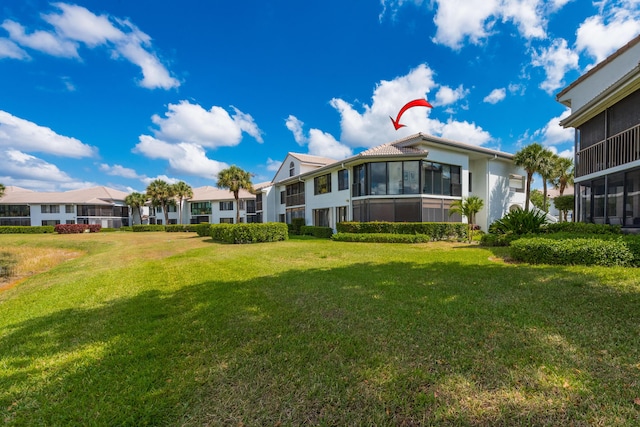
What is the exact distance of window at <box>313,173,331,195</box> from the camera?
24.4 m

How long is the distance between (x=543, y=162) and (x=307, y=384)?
2821cm

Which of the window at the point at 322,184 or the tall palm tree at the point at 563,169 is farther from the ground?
the tall palm tree at the point at 563,169

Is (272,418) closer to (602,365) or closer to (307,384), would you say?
(307,384)

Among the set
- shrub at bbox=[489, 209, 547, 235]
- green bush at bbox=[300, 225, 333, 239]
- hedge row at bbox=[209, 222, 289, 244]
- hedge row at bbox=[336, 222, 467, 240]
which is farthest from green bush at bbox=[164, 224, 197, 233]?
shrub at bbox=[489, 209, 547, 235]

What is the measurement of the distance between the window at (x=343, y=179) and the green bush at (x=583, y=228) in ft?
43.1

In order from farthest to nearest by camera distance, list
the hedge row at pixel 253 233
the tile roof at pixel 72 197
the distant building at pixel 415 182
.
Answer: the tile roof at pixel 72 197, the distant building at pixel 415 182, the hedge row at pixel 253 233

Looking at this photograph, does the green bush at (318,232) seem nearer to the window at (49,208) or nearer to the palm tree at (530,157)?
the palm tree at (530,157)

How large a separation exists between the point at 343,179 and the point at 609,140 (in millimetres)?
15003

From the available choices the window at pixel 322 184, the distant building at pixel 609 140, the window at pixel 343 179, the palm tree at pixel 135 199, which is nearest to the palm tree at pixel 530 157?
the distant building at pixel 609 140

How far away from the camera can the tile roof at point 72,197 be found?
50.4 meters

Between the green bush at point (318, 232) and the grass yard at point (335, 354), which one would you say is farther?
the green bush at point (318, 232)

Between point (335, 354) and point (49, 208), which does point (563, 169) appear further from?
point (49, 208)

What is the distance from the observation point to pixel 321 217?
84.6 feet

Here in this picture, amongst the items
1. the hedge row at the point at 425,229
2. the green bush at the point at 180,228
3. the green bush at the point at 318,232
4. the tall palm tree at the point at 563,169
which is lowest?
the green bush at the point at 180,228
